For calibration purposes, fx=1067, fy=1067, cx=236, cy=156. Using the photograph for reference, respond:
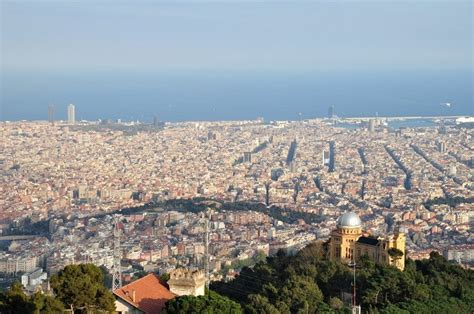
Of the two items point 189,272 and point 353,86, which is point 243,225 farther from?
point 353,86

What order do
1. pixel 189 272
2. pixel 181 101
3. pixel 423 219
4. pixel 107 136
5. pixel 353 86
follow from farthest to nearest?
pixel 353 86
pixel 181 101
pixel 107 136
pixel 423 219
pixel 189 272

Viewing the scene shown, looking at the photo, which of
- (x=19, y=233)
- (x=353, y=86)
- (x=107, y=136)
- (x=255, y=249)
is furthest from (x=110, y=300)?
(x=353, y=86)

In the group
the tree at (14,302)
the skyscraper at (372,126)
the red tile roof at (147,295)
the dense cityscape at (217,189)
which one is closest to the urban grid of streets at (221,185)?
the dense cityscape at (217,189)

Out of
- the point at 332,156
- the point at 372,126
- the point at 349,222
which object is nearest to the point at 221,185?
the point at 332,156

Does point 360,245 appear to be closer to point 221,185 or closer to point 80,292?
point 80,292

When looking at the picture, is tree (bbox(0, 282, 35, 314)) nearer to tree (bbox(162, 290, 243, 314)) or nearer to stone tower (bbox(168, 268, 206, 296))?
tree (bbox(162, 290, 243, 314))
